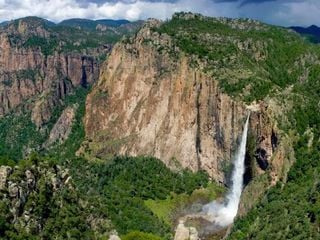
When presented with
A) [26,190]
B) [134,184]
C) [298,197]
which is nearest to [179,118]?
[134,184]

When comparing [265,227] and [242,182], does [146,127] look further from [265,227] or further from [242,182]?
[265,227]

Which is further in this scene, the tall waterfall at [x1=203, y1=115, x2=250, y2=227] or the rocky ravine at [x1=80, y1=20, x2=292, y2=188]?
the rocky ravine at [x1=80, y1=20, x2=292, y2=188]

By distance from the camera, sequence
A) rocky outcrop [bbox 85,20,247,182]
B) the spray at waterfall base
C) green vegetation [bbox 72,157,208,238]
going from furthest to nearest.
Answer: rocky outcrop [bbox 85,20,247,182] → the spray at waterfall base → green vegetation [bbox 72,157,208,238]

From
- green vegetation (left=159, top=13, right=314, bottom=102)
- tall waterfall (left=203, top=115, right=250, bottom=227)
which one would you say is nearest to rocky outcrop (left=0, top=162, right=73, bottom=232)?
tall waterfall (left=203, top=115, right=250, bottom=227)

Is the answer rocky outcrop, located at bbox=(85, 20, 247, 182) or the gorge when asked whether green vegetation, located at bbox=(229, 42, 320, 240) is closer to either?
the gorge

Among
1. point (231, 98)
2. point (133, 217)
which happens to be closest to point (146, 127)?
point (231, 98)

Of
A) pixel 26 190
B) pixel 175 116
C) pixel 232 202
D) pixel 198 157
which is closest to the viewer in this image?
pixel 26 190

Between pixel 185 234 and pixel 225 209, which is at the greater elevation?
pixel 185 234

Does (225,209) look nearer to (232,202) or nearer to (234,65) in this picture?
(232,202)

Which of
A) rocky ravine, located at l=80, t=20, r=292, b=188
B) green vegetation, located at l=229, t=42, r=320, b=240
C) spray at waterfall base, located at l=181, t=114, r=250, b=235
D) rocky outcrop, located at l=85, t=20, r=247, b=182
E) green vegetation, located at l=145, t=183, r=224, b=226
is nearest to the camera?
green vegetation, located at l=229, t=42, r=320, b=240

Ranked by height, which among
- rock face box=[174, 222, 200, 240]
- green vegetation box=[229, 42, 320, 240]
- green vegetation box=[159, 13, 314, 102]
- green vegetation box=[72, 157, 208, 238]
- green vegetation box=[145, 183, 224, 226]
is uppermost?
green vegetation box=[159, 13, 314, 102]
